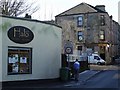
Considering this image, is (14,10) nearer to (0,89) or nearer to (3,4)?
(3,4)

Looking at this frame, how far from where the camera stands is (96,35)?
63.2 metres

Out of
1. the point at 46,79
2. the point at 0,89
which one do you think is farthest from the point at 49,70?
the point at 0,89

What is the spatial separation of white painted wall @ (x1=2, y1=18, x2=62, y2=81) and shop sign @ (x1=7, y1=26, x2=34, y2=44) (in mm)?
215

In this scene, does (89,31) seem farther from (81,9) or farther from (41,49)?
(41,49)

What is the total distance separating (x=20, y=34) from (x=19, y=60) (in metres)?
1.83

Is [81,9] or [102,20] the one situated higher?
[81,9]

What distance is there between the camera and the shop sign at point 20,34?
20.5 metres

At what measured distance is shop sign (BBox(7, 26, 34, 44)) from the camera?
20516 mm

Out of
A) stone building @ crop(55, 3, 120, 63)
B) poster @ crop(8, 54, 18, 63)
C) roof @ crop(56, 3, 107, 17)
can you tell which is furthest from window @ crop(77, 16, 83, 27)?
poster @ crop(8, 54, 18, 63)

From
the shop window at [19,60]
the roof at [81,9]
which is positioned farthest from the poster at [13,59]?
the roof at [81,9]

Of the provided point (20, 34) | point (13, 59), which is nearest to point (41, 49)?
point (20, 34)

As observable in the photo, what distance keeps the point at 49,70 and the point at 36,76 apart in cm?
166

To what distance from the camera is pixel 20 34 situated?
21.2 meters

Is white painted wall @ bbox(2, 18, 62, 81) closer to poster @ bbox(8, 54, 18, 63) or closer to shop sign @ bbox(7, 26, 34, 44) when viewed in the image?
shop sign @ bbox(7, 26, 34, 44)
